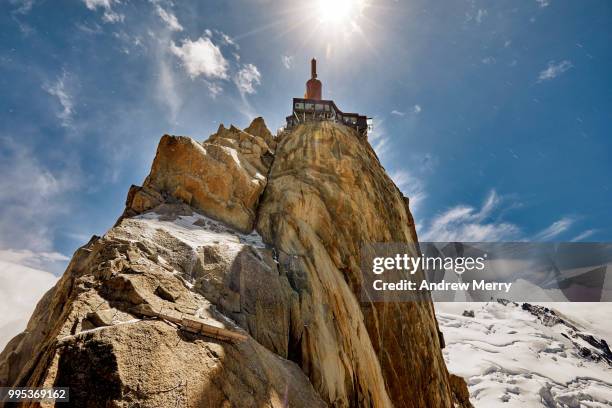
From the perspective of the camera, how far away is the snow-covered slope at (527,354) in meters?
72.8

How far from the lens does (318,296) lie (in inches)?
499

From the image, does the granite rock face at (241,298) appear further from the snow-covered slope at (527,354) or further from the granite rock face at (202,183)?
the snow-covered slope at (527,354)

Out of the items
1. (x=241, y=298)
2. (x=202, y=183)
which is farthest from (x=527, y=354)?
(x=241, y=298)

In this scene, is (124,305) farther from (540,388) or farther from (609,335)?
(609,335)

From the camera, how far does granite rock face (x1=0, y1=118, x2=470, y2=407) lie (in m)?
6.17

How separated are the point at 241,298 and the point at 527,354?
11148 centimetres

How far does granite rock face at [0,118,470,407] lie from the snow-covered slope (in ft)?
234

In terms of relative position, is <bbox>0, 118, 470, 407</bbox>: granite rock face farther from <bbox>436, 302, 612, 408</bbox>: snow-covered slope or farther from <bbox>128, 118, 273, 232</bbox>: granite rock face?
<bbox>436, 302, 612, 408</bbox>: snow-covered slope

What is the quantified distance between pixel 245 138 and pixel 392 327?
15107mm

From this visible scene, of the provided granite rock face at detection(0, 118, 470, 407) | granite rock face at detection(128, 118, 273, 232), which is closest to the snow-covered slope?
granite rock face at detection(0, 118, 470, 407)

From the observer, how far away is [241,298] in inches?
394

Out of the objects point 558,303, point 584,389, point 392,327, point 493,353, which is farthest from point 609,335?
point 392,327

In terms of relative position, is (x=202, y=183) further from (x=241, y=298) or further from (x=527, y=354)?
(x=527, y=354)

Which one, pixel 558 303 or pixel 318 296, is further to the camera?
pixel 558 303
